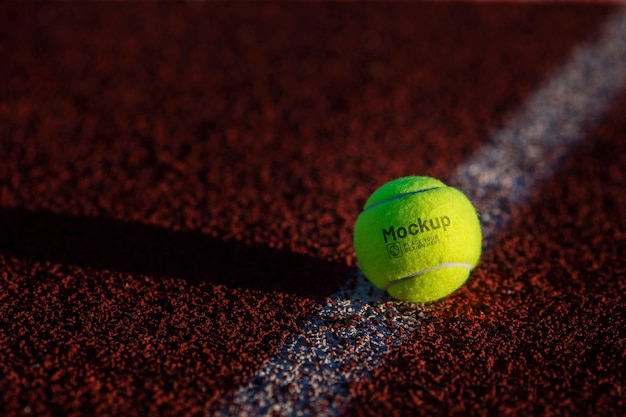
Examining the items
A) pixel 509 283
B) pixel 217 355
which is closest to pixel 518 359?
pixel 509 283

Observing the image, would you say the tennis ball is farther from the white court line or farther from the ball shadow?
the ball shadow

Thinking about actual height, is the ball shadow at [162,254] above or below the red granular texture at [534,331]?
above

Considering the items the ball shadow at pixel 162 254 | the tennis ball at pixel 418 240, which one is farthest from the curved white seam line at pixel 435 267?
the ball shadow at pixel 162 254

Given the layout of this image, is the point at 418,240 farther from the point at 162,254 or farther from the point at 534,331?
the point at 162,254

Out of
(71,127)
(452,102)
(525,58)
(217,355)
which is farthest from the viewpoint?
(525,58)

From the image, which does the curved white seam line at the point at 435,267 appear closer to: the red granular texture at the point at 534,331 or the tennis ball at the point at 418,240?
the tennis ball at the point at 418,240

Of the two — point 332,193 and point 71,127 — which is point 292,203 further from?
point 71,127
